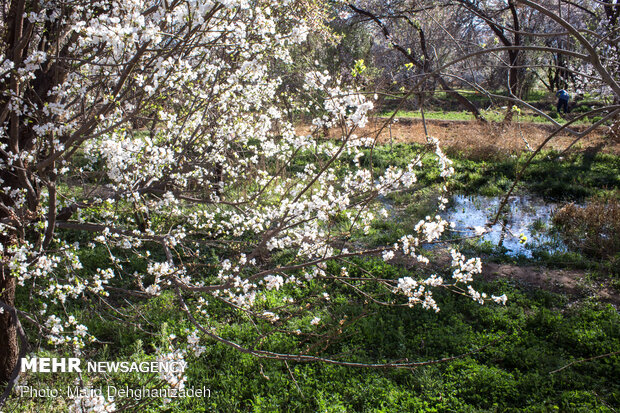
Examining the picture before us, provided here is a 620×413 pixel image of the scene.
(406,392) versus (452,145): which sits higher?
(452,145)

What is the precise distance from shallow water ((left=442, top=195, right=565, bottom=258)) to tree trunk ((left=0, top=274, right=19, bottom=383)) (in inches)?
231

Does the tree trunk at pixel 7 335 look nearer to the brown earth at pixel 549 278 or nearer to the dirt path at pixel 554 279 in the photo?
the brown earth at pixel 549 278

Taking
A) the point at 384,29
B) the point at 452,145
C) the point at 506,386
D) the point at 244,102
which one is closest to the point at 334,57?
the point at 384,29

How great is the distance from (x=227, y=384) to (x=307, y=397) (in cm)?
78

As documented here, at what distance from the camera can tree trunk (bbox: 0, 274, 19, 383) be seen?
355cm

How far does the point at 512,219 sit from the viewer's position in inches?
331

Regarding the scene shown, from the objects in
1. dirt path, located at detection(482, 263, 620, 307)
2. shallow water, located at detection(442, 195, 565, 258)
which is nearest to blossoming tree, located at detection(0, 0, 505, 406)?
dirt path, located at detection(482, 263, 620, 307)

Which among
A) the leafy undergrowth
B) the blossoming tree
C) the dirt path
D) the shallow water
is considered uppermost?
the blossoming tree

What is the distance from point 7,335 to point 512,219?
7985 millimetres

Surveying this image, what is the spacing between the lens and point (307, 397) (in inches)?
160

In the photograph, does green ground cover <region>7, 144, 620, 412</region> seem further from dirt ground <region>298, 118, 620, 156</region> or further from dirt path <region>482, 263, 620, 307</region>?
dirt ground <region>298, 118, 620, 156</region>

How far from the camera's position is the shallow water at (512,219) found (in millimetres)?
7223

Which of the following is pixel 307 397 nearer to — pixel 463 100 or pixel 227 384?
pixel 227 384

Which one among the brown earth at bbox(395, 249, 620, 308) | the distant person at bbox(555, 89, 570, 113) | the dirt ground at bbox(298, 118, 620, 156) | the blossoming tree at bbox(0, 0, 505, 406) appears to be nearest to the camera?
the blossoming tree at bbox(0, 0, 505, 406)
